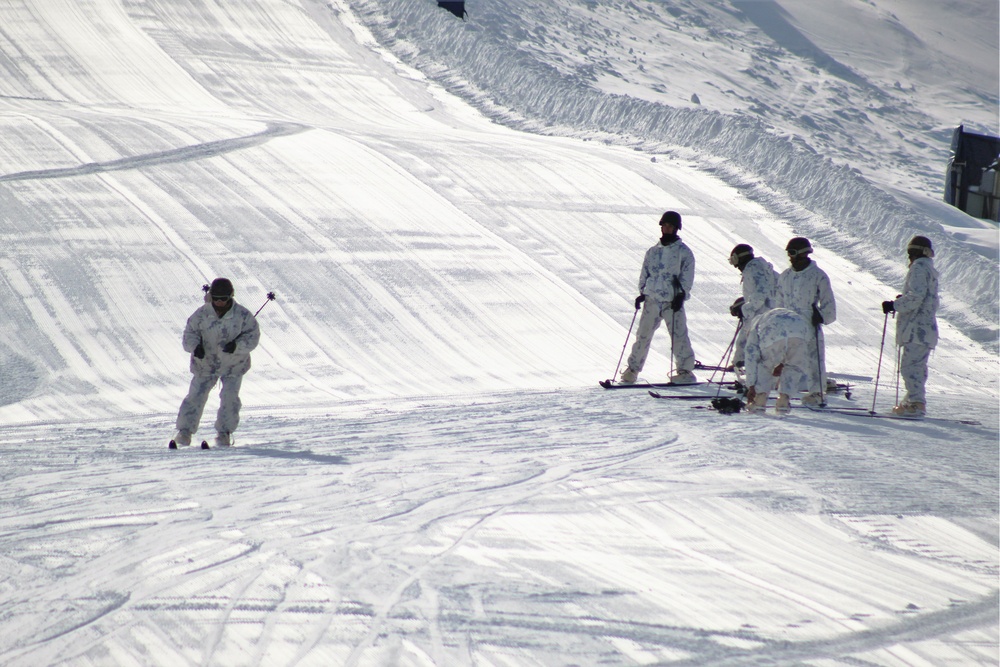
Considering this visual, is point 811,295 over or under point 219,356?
over

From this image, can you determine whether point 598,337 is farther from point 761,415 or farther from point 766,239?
point 766,239

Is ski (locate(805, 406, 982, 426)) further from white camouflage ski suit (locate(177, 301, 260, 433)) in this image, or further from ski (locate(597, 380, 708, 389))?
white camouflage ski suit (locate(177, 301, 260, 433))

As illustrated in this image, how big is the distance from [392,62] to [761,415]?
1533cm

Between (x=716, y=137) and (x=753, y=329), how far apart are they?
34.8ft

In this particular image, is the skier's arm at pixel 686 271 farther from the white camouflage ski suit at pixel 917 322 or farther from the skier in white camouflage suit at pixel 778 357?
the white camouflage ski suit at pixel 917 322

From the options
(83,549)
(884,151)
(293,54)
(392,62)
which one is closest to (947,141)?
(884,151)

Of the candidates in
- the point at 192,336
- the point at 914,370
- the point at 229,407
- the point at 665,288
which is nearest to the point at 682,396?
the point at 665,288

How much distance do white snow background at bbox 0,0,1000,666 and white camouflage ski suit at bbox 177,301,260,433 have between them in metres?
0.26

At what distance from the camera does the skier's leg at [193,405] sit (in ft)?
22.7

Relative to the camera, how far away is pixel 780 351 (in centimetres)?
748

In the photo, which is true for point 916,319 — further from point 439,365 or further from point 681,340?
point 439,365

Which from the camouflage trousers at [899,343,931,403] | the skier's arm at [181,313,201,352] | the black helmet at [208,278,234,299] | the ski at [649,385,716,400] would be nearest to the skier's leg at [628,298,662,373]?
the ski at [649,385,716,400]

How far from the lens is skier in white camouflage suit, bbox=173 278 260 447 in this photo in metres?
6.81

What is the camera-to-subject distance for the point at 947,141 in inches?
999
